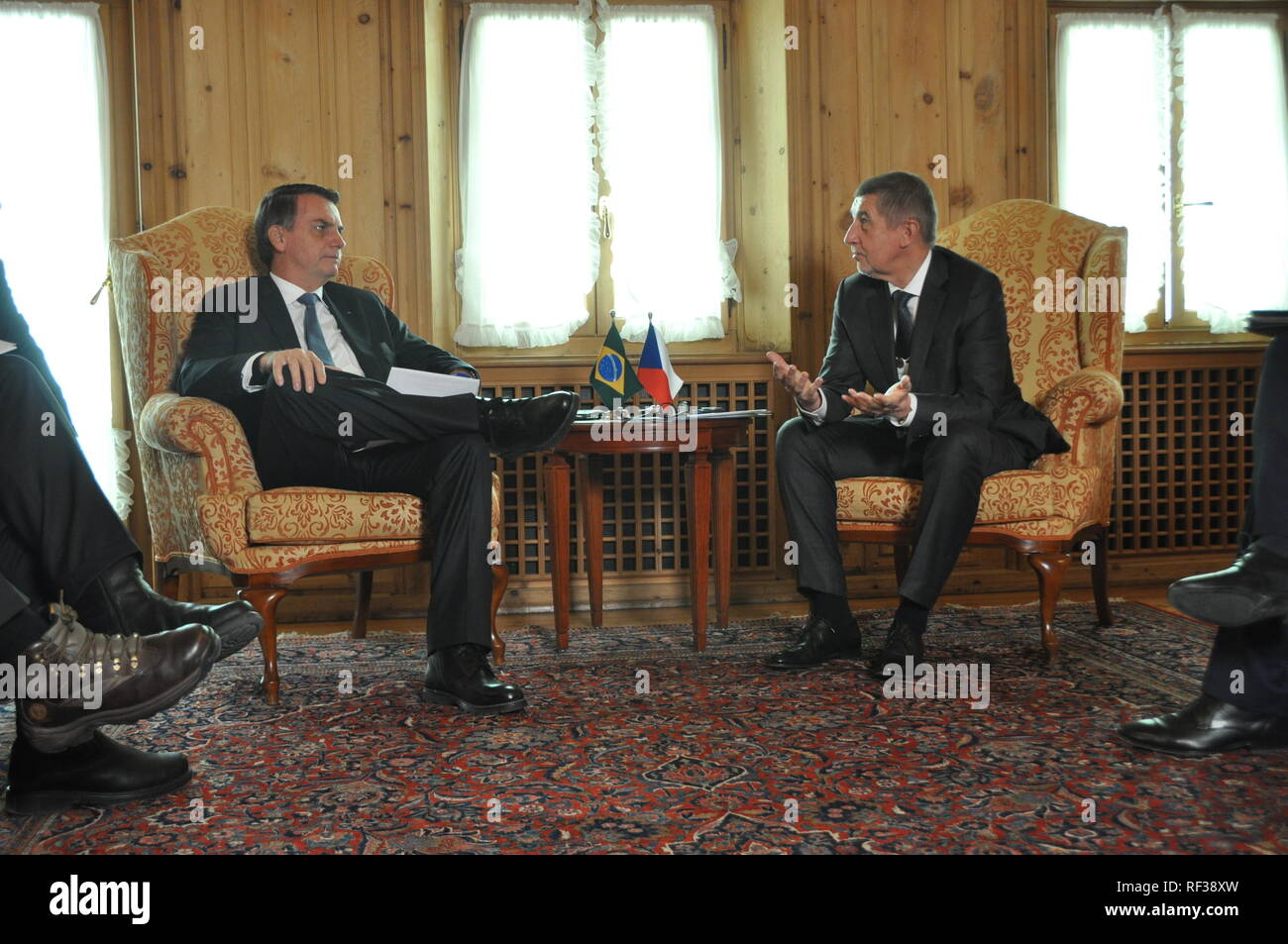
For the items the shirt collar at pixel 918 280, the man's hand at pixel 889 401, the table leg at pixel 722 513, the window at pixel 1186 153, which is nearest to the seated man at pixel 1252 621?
the man's hand at pixel 889 401

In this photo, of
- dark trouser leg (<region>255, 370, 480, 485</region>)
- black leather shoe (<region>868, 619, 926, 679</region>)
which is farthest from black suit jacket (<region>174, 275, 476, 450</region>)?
black leather shoe (<region>868, 619, 926, 679</region>)

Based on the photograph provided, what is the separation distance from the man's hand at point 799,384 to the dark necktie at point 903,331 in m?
0.27

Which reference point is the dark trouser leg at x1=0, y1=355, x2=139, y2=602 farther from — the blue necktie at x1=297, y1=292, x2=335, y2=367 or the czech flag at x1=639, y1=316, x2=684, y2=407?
the czech flag at x1=639, y1=316, x2=684, y2=407

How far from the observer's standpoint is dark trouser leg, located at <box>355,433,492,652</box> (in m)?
2.43

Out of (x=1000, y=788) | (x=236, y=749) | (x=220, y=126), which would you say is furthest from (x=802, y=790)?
(x=220, y=126)

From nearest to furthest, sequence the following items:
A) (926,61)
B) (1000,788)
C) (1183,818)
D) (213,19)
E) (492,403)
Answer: (1183,818) < (1000,788) < (492,403) < (213,19) < (926,61)

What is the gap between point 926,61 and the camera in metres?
3.89

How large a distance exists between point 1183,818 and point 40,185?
12.5ft

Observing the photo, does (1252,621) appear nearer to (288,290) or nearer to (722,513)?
(722,513)

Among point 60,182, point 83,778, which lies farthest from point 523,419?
point 60,182

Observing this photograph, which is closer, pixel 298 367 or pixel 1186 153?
pixel 298 367

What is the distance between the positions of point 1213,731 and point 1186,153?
9.88 ft

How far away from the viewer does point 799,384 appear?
2.80 metres
